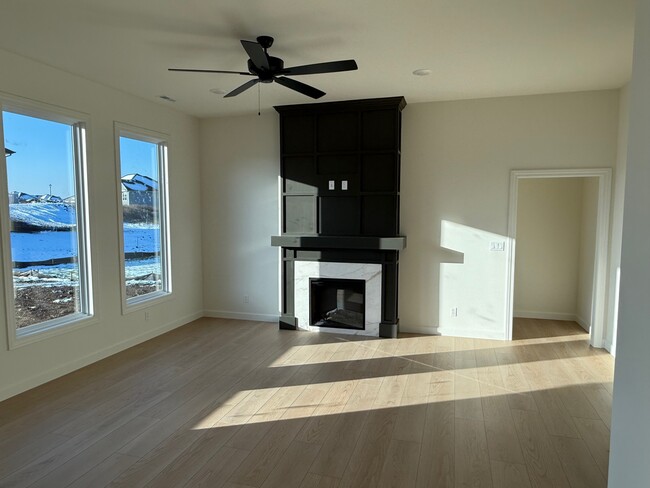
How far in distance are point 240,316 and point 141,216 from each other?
2.02 meters

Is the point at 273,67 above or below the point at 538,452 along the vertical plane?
above

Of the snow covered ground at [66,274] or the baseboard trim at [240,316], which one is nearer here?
the snow covered ground at [66,274]

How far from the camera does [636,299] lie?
5.58 feet

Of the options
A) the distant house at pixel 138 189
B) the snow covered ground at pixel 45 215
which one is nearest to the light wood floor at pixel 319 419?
the snow covered ground at pixel 45 215

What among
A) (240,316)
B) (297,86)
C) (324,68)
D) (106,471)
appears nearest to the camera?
(106,471)

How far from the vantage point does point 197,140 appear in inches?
238

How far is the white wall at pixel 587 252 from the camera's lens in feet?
17.2

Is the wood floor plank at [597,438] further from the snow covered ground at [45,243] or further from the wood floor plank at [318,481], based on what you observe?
the snow covered ground at [45,243]

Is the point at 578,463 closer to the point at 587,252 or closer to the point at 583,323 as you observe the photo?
the point at 583,323

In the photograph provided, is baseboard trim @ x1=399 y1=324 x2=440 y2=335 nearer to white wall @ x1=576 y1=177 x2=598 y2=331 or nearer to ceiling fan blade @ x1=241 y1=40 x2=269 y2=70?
white wall @ x1=576 y1=177 x2=598 y2=331

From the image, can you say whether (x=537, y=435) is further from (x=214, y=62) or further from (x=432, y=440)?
(x=214, y=62)

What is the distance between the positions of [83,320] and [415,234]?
13.0ft

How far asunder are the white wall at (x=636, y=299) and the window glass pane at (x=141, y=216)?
4798 millimetres

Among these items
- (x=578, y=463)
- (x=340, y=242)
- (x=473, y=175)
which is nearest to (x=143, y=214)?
(x=340, y=242)
